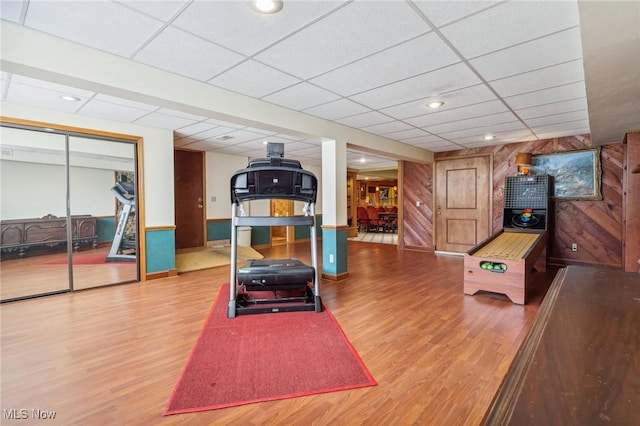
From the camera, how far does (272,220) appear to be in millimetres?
3314

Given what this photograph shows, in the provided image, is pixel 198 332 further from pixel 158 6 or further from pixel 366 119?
pixel 366 119

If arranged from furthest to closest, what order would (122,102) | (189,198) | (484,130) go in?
(189,198)
(484,130)
(122,102)

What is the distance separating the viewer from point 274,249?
26.7 feet

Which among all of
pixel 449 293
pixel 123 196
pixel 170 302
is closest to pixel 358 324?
pixel 449 293

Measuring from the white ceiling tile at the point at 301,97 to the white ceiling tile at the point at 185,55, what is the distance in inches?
29.9

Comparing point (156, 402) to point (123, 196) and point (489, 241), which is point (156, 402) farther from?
point (489, 241)

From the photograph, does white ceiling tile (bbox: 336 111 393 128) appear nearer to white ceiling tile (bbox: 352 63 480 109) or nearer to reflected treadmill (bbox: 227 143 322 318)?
white ceiling tile (bbox: 352 63 480 109)

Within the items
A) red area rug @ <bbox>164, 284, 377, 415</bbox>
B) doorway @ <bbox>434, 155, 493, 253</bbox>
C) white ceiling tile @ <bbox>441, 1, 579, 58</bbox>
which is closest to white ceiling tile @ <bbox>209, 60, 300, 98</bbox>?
white ceiling tile @ <bbox>441, 1, 579, 58</bbox>

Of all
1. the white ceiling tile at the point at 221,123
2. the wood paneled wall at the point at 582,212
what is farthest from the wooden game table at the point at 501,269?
the white ceiling tile at the point at 221,123

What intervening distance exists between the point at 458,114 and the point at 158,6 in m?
3.76

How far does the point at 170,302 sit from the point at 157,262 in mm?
1391

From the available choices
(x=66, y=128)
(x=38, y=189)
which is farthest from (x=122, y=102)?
(x=38, y=189)

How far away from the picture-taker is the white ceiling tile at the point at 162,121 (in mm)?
4176

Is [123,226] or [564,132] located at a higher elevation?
[564,132]
